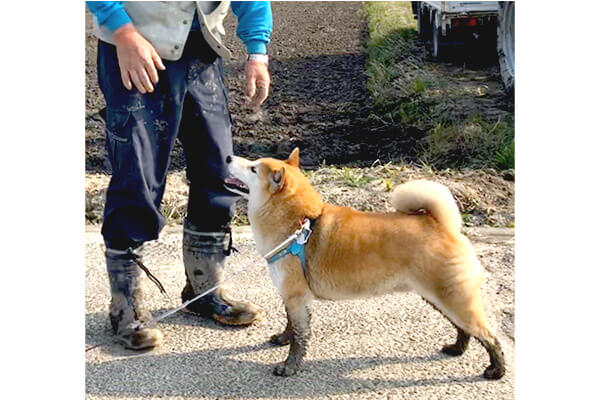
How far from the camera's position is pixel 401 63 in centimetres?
1020

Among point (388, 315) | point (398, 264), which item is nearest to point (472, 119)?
point (388, 315)

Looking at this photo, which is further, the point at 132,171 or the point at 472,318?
the point at 132,171

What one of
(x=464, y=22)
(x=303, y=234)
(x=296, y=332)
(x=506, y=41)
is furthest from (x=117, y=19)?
(x=464, y=22)

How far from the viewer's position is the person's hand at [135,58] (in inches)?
121

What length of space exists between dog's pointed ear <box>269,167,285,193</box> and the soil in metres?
3.30

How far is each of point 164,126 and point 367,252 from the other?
1.09 meters

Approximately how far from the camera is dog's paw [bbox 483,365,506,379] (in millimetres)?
3137

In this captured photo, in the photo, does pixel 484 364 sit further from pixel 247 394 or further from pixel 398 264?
pixel 247 394

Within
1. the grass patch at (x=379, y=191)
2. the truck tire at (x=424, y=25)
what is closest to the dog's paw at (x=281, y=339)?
the grass patch at (x=379, y=191)

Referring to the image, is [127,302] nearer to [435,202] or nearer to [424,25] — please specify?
[435,202]

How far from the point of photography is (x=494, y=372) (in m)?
3.14

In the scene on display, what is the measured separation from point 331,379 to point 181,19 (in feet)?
5.62

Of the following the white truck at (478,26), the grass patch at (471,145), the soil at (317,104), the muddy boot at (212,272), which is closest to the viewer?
the muddy boot at (212,272)

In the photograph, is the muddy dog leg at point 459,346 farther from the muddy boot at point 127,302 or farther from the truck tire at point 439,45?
the truck tire at point 439,45
